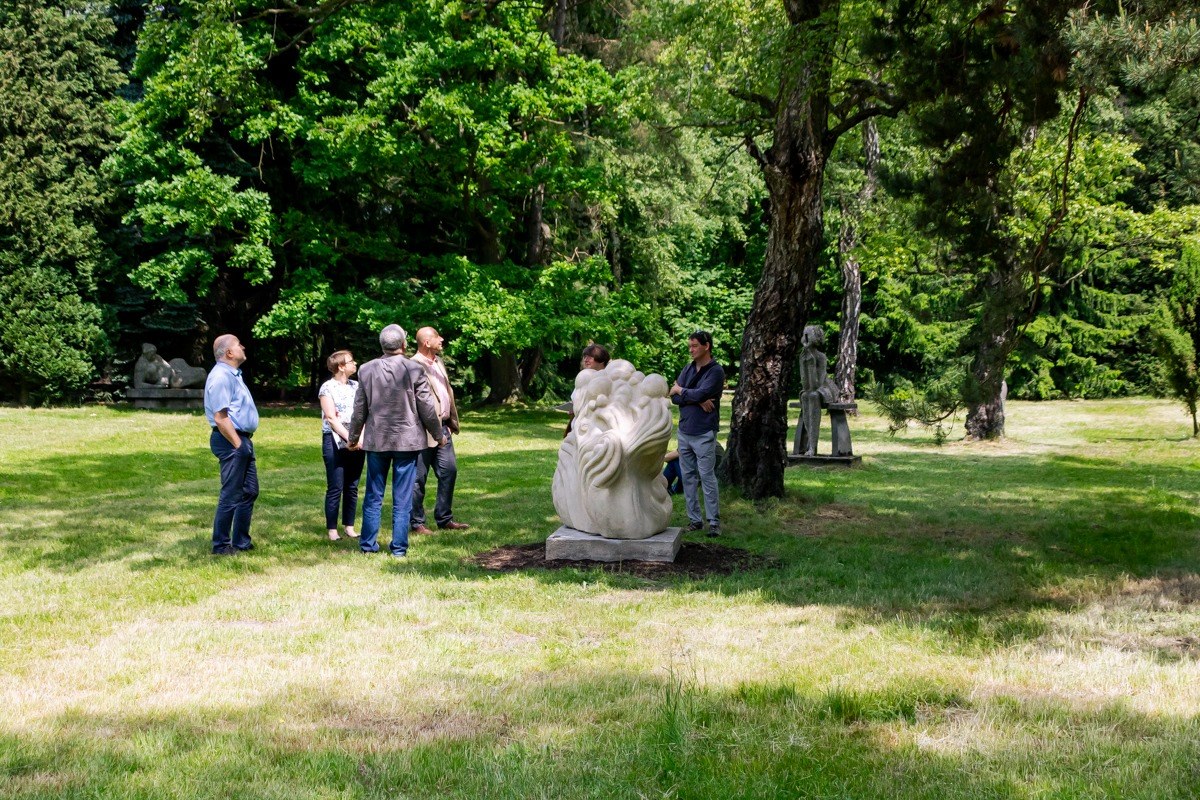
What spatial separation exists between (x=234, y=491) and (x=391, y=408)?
155 cm

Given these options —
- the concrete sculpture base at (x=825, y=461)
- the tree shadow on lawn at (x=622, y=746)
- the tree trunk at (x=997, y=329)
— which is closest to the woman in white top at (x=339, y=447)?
the tree shadow on lawn at (x=622, y=746)

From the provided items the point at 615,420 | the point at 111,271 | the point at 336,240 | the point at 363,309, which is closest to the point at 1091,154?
the point at 615,420

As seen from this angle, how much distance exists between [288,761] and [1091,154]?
18.4 meters

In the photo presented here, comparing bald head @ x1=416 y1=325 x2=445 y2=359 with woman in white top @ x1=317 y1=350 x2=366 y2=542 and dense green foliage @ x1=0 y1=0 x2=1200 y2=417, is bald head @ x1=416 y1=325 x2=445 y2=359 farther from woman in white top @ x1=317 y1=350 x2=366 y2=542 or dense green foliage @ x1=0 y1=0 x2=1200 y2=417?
dense green foliage @ x1=0 y1=0 x2=1200 y2=417

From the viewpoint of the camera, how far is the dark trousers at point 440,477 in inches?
394

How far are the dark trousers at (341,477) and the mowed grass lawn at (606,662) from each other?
0.39 m

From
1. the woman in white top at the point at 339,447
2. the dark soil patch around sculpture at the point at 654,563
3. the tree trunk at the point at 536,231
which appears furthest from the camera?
the tree trunk at the point at 536,231

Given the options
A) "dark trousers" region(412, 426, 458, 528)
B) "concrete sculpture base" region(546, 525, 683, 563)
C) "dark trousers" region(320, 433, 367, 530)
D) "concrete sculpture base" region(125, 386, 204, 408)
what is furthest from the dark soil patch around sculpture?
"concrete sculpture base" region(125, 386, 204, 408)

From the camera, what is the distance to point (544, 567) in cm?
849

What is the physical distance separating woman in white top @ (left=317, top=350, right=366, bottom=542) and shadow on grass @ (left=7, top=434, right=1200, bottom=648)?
40 cm

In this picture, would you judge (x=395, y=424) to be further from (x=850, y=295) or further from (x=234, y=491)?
(x=850, y=295)

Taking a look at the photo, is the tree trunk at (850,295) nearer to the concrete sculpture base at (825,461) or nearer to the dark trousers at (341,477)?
the concrete sculpture base at (825,461)

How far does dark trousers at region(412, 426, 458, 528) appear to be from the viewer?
10.0 meters

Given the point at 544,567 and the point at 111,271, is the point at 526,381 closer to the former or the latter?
the point at 111,271
